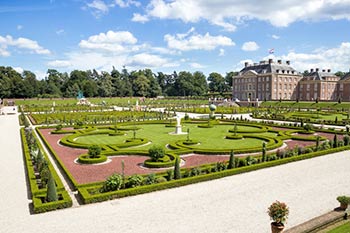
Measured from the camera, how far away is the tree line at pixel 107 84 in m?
82.5

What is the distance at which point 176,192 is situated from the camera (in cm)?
1111

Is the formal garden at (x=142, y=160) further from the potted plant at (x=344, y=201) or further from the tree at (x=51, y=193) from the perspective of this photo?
the potted plant at (x=344, y=201)

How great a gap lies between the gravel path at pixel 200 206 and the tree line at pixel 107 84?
77.0 metres

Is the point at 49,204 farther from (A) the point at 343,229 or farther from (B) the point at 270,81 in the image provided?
(B) the point at 270,81

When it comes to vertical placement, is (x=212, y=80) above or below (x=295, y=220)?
above

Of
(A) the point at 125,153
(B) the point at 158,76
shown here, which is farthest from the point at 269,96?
(A) the point at 125,153

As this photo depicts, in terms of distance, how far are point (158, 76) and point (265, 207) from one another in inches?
4503

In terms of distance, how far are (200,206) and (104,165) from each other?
6797 millimetres

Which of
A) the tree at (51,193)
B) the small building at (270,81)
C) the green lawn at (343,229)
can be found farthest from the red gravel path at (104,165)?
the small building at (270,81)

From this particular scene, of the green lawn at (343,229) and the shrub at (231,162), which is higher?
the shrub at (231,162)

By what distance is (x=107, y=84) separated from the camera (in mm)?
98938

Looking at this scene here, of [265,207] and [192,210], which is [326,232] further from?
[192,210]

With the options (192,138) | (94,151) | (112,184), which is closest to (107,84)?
(192,138)

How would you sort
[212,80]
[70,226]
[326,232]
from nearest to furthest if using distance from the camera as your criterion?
[326,232], [70,226], [212,80]
